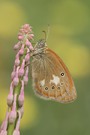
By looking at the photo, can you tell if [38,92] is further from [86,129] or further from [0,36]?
[0,36]

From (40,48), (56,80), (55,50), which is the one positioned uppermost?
(55,50)

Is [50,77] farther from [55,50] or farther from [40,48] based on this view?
[55,50]

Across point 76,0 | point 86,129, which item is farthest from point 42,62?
point 76,0

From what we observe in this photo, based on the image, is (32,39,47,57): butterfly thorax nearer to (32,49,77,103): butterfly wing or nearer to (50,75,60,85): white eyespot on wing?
(32,49,77,103): butterfly wing

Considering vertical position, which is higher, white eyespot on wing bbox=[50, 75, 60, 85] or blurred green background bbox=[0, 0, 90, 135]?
blurred green background bbox=[0, 0, 90, 135]

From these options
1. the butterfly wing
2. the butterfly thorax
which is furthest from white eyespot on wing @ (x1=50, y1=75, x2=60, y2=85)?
the butterfly thorax

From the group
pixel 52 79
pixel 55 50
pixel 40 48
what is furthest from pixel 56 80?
pixel 55 50
